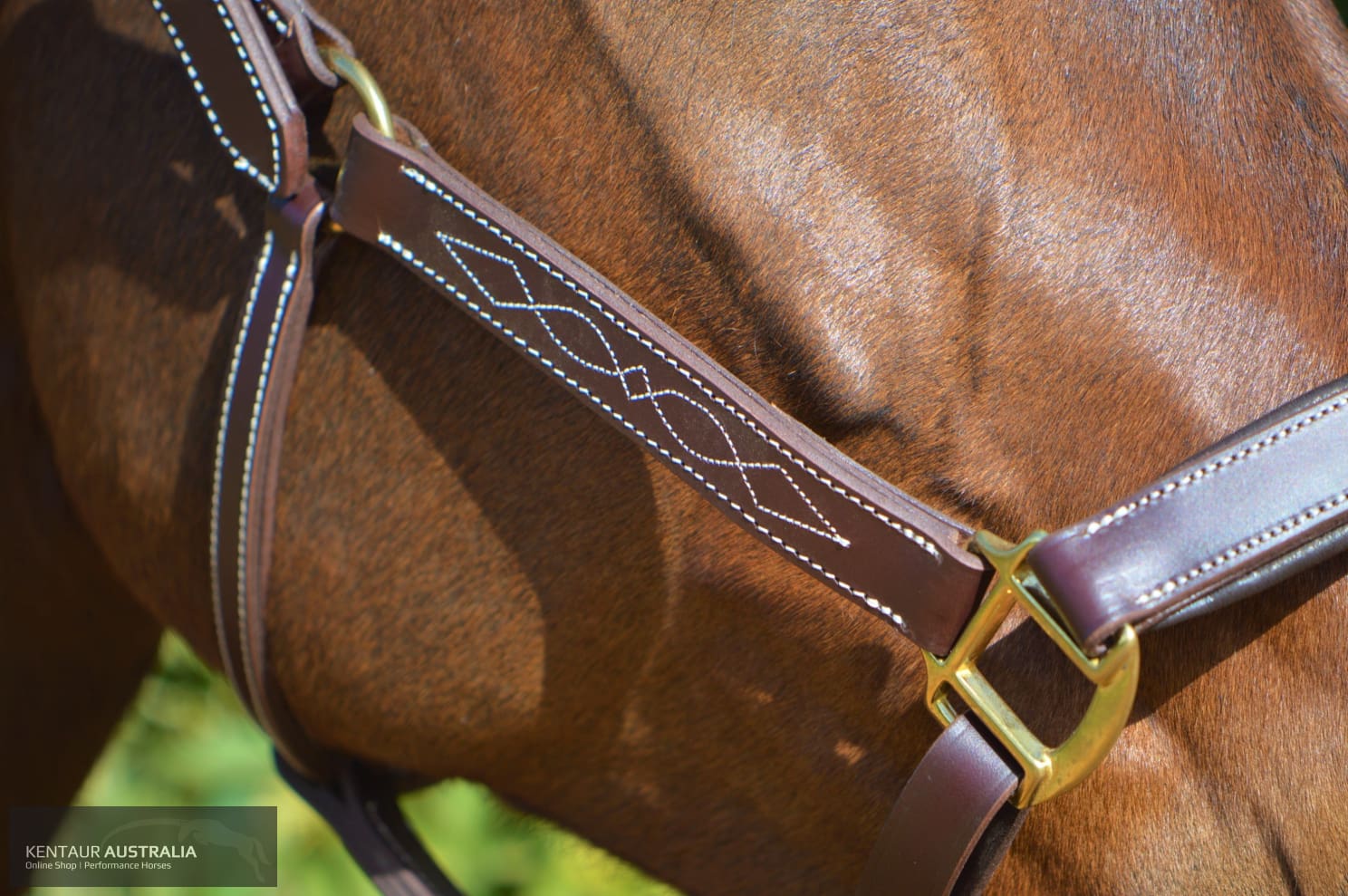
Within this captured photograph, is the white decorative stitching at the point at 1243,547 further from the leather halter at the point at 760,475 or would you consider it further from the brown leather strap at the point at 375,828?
the brown leather strap at the point at 375,828

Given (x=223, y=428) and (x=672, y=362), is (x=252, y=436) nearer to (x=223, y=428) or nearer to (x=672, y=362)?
(x=223, y=428)

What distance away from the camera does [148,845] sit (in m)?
1.49

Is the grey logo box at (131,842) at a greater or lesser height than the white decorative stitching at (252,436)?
lesser

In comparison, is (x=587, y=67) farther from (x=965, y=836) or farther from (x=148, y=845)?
(x=148, y=845)

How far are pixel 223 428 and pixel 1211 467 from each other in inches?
28.3

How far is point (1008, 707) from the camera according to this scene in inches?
29.9

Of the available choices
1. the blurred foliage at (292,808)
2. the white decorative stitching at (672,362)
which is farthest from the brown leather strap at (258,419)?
the blurred foliage at (292,808)

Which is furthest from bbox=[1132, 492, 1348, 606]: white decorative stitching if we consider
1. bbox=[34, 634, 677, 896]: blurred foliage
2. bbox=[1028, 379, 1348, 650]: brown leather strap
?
bbox=[34, 634, 677, 896]: blurred foliage

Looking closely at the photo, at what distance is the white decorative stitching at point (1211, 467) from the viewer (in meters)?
0.69

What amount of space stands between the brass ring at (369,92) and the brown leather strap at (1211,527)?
0.53m

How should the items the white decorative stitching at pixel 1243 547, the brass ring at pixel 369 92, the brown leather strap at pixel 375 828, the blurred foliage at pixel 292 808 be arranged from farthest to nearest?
the blurred foliage at pixel 292 808, the brown leather strap at pixel 375 828, the brass ring at pixel 369 92, the white decorative stitching at pixel 1243 547

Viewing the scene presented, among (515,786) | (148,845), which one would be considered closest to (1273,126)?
(515,786)

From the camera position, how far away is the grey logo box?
138 cm

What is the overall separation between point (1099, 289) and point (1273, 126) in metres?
0.16
